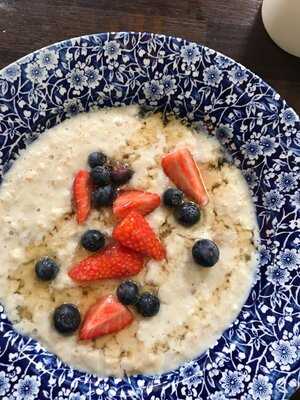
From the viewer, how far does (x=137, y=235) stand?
1.56 meters

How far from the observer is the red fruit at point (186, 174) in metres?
1.64

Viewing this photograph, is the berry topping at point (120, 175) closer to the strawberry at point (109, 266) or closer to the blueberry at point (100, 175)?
the blueberry at point (100, 175)

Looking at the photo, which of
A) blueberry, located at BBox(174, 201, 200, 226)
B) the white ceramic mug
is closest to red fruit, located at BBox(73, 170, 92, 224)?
blueberry, located at BBox(174, 201, 200, 226)

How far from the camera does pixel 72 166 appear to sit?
167 centimetres

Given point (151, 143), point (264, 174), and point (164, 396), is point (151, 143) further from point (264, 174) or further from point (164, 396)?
point (164, 396)

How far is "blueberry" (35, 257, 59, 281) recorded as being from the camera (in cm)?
155

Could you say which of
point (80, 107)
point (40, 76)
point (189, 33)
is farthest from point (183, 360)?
point (189, 33)

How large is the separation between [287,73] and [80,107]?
25.3 inches

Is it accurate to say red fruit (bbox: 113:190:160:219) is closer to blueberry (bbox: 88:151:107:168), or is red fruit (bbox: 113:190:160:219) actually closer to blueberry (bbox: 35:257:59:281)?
blueberry (bbox: 88:151:107:168)

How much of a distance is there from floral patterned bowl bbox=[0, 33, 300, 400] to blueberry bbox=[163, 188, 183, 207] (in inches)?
8.3

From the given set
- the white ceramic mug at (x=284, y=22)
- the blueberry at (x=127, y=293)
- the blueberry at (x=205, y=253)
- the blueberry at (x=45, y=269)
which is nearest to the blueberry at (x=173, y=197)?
the blueberry at (x=205, y=253)

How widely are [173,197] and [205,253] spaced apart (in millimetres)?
174

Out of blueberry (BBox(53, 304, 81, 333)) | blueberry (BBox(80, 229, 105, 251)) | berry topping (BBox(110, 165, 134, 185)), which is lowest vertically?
blueberry (BBox(53, 304, 81, 333))

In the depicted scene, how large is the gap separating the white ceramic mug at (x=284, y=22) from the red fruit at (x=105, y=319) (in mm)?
928
